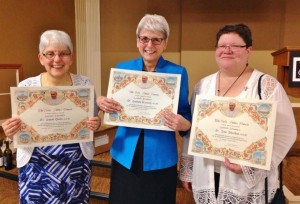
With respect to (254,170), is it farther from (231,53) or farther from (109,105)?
(109,105)

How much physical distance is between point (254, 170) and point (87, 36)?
3409 mm

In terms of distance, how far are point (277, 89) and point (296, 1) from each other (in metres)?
4.10

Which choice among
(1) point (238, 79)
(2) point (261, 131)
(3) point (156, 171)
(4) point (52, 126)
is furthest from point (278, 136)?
(4) point (52, 126)

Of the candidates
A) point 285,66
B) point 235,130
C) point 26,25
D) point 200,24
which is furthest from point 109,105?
point 200,24

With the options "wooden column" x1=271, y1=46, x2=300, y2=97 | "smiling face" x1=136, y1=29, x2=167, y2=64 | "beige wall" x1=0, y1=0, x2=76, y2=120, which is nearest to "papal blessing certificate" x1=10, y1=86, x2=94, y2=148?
"smiling face" x1=136, y1=29, x2=167, y2=64

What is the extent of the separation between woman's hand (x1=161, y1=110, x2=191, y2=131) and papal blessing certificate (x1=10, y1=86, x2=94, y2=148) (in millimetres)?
362

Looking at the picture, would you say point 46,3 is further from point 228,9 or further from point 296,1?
point 296,1

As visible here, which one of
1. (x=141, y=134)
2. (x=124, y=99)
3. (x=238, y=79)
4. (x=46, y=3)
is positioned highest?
(x=46, y=3)

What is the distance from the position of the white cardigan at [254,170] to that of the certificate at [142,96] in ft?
0.60

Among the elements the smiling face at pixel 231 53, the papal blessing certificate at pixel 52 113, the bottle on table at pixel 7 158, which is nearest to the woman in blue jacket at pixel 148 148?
the papal blessing certificate at pixel 52 113

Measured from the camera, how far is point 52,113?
1.38m

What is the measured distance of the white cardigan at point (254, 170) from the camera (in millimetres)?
1279

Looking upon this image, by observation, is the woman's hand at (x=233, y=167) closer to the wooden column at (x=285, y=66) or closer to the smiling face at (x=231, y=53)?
the smiling face at (x=231, y=53)

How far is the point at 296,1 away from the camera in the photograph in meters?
4.66
